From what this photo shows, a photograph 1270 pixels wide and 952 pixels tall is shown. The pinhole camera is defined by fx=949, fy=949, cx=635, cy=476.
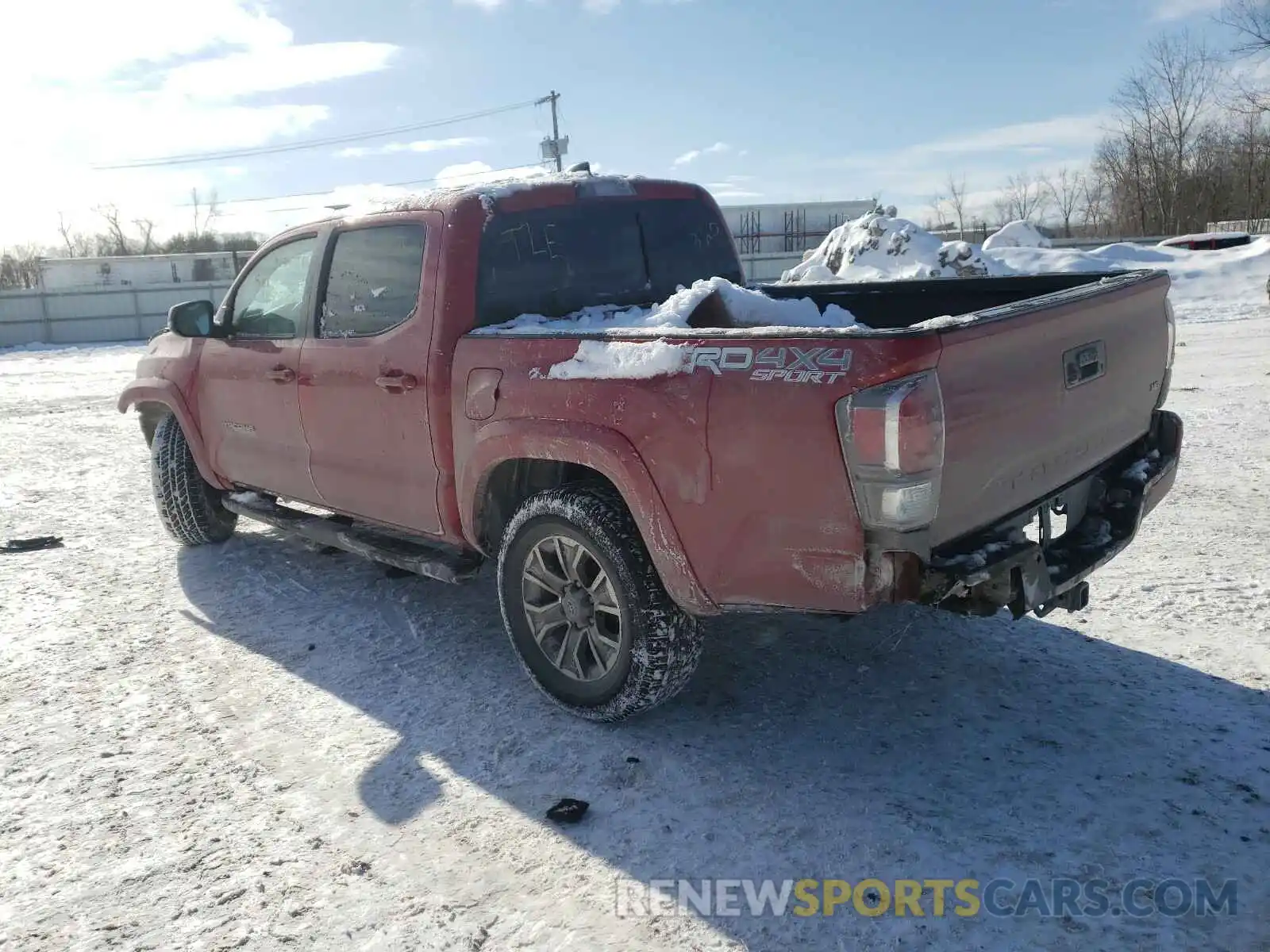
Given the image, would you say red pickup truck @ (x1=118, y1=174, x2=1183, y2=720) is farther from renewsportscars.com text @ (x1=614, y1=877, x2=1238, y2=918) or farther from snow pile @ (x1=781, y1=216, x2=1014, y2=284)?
snow pile @ (x1=781, y1=216, x2=1014, y2=284)

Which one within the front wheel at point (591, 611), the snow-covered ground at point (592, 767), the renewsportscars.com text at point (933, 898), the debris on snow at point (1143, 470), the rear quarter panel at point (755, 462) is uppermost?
the rear quarter panel at point (755, 462)

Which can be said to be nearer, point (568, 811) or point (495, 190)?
point (568, 811)

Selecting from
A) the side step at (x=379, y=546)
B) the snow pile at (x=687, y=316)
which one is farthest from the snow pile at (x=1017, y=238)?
the side step at (x=379, y=546)

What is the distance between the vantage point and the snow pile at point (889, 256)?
624 inches

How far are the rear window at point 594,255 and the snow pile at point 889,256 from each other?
37.0 ft

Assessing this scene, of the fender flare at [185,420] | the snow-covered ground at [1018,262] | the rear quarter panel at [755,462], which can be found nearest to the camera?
the rear quarter panel at [755,462]

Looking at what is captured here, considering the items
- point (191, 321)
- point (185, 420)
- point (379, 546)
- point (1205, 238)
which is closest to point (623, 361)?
point (379, 546)

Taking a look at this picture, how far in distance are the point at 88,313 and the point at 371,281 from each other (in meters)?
31.7

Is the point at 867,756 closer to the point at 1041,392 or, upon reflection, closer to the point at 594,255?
the point at 1041,392

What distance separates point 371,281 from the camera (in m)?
4.27

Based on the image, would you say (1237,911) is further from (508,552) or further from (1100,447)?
(508,552)

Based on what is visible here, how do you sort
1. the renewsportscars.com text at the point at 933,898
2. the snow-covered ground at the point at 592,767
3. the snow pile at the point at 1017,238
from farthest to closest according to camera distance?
the snow pile at the point at 1017,238 < the snow-covered ground at the point at 592,767 < the renewsportscars.com text at the point at 933,898

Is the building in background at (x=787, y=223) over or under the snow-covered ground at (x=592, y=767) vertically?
over

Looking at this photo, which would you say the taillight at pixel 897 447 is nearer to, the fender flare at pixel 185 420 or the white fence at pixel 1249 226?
the fender flare at pixel 185 420
